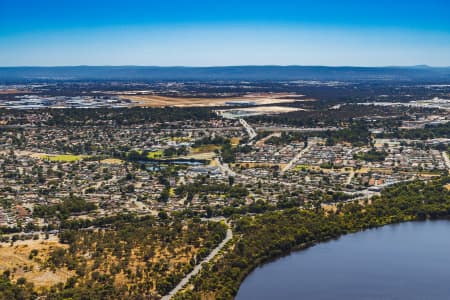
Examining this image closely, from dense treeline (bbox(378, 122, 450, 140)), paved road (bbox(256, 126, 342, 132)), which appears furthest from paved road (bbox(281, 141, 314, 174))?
dense treeline (bbox(378, 122, 450, 140))

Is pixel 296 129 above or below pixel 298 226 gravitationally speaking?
above

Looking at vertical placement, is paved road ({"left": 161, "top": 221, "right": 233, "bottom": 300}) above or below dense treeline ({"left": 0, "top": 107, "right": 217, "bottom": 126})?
below

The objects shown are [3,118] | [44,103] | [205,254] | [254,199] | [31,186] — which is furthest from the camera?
[44,103]

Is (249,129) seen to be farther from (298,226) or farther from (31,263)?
(31,263)

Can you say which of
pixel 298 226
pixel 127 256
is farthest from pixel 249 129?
pixel 127 256

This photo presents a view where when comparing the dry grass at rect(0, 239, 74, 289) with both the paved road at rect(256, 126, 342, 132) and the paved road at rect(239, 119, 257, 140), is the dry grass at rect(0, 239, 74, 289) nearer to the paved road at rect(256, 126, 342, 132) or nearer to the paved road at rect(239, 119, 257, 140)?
the paved road at rect(239, 119, 257, 140)

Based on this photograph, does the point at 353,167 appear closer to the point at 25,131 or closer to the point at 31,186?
the point at 31,186

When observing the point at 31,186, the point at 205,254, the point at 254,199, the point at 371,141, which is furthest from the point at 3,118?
the point at 205,254

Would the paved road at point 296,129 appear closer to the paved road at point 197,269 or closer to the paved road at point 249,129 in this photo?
the paved road at point 249,129
